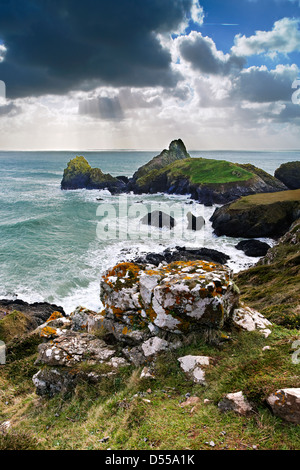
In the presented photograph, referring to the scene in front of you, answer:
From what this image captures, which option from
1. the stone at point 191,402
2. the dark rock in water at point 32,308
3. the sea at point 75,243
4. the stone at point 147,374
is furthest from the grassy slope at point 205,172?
the stone at point 191,402

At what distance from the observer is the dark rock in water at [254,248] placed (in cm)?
3484

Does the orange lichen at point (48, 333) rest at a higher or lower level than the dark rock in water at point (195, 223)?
higher

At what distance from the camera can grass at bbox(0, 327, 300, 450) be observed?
4828mm

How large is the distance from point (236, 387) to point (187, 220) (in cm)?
4803

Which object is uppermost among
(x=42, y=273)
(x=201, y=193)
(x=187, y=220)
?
(x=201, y=193)

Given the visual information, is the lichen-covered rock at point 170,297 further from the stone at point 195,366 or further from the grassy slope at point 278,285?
the grassy slope at point 278,285

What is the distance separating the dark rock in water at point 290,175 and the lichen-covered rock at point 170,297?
91077mm

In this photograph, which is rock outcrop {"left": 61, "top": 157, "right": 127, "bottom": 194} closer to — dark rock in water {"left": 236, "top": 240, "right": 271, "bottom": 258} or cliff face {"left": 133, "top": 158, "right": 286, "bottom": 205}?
cliff face {"left": 133, "top": 158, "right": 286, "bottom": 205}

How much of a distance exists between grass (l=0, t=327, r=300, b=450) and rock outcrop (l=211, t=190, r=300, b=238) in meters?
36.9

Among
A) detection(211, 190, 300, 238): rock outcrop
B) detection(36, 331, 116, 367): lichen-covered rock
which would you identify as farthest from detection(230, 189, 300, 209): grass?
detection(36, 331, 116, 367): lichen-covered rock

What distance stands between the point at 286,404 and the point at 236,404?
3.42 ft

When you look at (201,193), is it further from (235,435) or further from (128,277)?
(235,435)

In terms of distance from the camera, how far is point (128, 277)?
10242 mm
